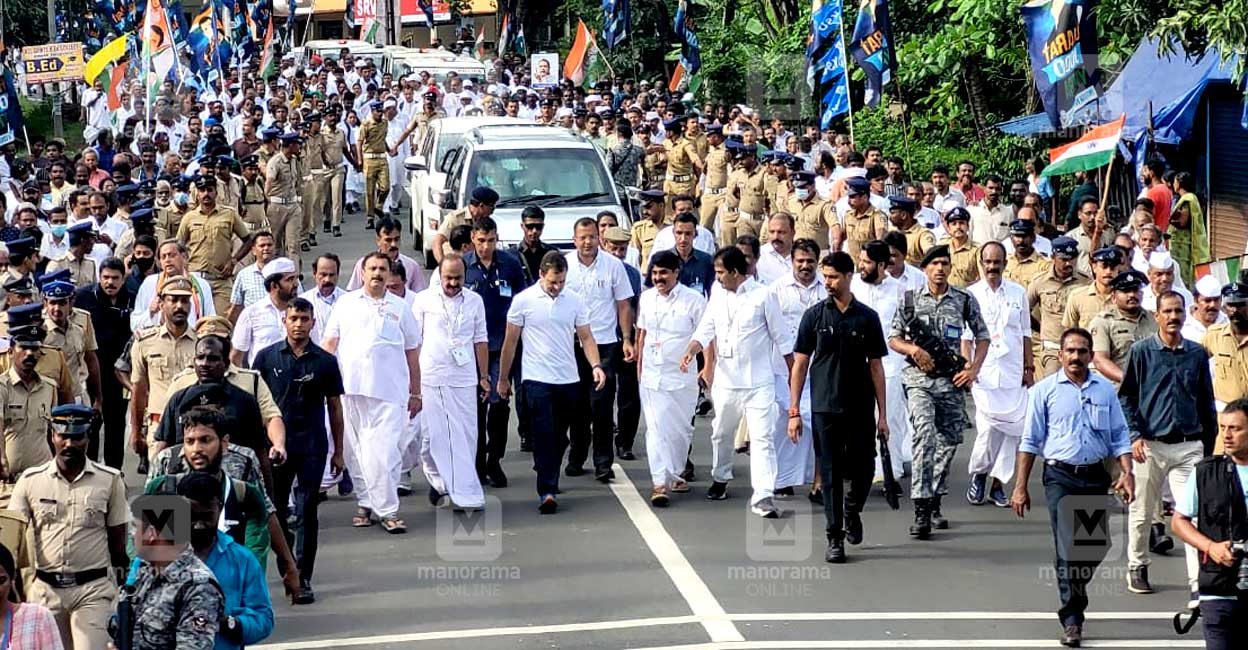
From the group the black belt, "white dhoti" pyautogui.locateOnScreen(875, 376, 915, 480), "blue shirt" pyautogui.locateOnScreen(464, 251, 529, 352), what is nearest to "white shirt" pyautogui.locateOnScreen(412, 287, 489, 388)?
"blue shirt" pyautogui.locateOnScreen(464, 251, 529, 352)

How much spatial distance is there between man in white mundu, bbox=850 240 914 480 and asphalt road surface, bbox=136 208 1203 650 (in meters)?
0.54

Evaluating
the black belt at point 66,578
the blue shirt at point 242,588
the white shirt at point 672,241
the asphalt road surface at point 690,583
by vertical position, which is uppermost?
the white shirt at point 672,241

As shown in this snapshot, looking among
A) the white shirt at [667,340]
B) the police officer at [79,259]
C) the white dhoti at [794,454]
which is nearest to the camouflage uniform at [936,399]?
the white dhoti at [794,454]

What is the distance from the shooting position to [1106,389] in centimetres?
1070

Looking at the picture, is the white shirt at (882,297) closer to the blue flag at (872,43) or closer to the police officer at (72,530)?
the police officer at (72,530)

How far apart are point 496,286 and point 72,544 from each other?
20.6 feet

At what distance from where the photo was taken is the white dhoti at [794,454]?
44.9ft

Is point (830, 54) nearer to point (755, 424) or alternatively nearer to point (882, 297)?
point (882, 297)

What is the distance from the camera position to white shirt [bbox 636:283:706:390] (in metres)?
14.0

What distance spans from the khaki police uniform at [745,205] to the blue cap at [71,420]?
45.8ft

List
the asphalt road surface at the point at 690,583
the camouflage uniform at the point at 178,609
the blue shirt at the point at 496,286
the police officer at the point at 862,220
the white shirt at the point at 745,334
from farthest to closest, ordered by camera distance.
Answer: the police officer at the point at 862,220 < the blue shirt at the point at 496,286 < the white shirt at the point at 745,334 < the asphalt road surface at the point at 690,583 < the camouflage uniform at the point at 178,609

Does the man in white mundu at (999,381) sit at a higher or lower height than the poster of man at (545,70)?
lower

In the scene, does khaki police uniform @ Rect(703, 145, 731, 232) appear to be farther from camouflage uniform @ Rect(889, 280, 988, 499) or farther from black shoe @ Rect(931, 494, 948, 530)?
black shoe @ Rect(931, 494, 948, 530)

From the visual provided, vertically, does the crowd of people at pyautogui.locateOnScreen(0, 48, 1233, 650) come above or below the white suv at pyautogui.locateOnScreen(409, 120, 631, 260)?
below
